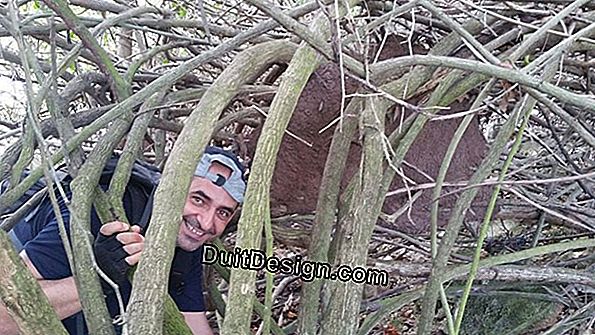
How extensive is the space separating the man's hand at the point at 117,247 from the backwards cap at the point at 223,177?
15.1 inches

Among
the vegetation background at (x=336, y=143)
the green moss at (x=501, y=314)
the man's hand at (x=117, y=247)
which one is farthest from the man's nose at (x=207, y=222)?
the green moss at (x=501, y=314)

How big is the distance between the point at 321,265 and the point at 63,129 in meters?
0.49

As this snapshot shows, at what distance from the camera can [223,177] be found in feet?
4.99

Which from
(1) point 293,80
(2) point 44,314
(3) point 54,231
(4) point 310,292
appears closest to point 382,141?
(1) point 293,80

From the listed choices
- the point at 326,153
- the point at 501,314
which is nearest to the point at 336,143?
the point at 326,153

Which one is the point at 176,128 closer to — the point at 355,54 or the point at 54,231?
the point at 54,231

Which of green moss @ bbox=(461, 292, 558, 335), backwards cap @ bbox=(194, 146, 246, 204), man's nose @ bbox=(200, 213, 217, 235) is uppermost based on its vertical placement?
backwards cap @ bbox=(194, 146, 246, 204)

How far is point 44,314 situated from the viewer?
0.82 m

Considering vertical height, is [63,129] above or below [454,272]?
above

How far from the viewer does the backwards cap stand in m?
1.50

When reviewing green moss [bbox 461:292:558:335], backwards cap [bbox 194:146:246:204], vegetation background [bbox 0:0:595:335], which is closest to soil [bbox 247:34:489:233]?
vegetation background [bbox 0:0:595:335]

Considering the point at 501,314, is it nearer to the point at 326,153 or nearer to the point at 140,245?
the point at 326,153

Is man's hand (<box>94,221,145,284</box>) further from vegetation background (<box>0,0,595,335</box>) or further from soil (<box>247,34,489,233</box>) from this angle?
soil (<box>247,34,489,233</box>)

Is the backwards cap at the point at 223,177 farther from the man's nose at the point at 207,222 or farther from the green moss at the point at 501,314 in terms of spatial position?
the green moss at the point at 501,314
